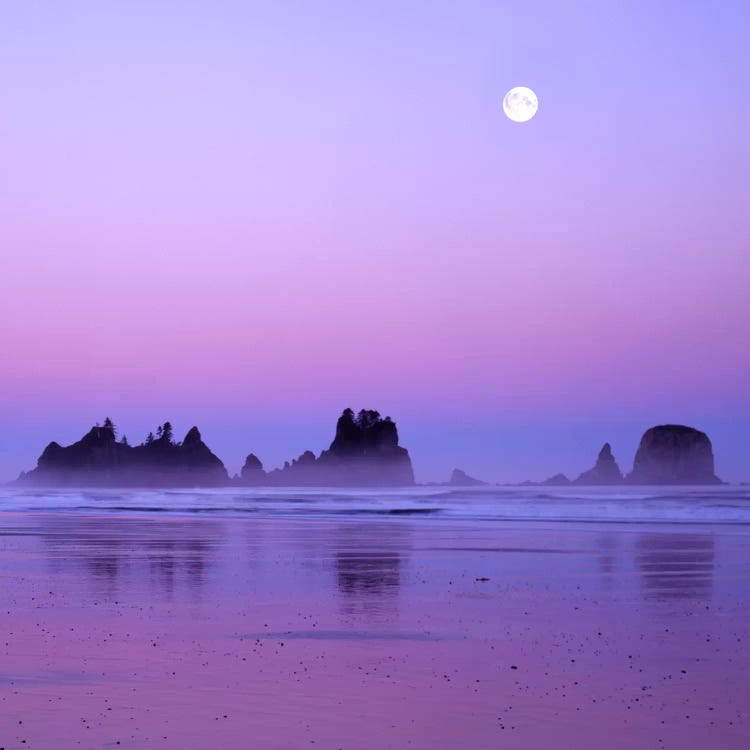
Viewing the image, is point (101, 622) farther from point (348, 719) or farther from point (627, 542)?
point (627, 542)

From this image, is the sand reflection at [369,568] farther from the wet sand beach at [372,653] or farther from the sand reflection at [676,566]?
the sand reflection at [676,566]

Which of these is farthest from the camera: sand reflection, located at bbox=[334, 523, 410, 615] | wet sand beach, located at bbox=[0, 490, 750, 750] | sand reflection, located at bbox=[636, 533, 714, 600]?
sand reflection, located at bbox=[636, 533, 714, 600]

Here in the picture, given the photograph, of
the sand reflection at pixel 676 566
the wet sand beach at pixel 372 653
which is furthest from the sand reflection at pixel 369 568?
the sand reflection at pixel 676 566

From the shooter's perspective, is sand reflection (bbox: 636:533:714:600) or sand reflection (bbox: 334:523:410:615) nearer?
sand reflection (bbox: 334:523:410:615)

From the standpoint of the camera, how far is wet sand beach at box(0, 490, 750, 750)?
7.99 metres

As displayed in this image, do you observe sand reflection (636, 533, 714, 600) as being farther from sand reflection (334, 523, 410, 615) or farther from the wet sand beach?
sand reflection (334, 523, 410, 615)

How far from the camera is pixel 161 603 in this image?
1541cm

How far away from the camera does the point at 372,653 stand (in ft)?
37.3

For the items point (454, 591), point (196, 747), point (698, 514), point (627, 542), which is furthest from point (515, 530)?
point (196, 747)

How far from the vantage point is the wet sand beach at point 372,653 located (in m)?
7.99

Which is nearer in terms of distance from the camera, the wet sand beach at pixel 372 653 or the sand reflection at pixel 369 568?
the wet sand beach at pixel 372 653

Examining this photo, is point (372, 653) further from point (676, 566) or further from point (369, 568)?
point (676, 566)

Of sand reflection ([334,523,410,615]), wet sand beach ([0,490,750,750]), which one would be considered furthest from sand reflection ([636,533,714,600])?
sand reflection ([334,523,410,615])

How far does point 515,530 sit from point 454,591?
23.2 metres
